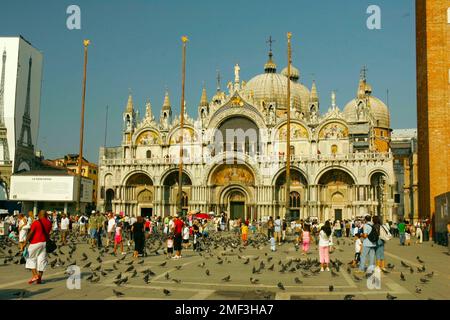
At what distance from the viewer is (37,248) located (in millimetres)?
13164

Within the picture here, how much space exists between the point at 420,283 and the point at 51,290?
9.19 meters

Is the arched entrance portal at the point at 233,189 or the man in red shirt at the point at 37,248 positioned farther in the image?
the arched entrance portal at the point at 233,189

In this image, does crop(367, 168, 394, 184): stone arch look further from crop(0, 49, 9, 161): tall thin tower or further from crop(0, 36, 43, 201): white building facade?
crop(0, 49, 9, 161): tall thin tower

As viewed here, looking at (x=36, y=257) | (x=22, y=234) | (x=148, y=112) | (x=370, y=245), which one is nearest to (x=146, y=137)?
(x=148, y=112)

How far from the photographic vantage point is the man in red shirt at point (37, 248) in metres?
13.0

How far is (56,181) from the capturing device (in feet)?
197

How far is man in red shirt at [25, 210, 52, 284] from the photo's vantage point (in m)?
13.0

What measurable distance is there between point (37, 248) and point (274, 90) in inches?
2346

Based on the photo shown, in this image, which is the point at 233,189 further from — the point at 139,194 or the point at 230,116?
the point at 139,194

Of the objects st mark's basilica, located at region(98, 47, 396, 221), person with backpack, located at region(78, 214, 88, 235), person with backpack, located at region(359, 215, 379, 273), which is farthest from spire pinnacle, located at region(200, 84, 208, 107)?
person with backpack, located at region(359, 215, 379, 273)

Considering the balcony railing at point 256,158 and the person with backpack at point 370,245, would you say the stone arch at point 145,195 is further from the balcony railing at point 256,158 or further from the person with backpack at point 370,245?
the person with backpack at point 370,245

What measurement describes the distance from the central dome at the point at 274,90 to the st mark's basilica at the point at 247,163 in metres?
2.45

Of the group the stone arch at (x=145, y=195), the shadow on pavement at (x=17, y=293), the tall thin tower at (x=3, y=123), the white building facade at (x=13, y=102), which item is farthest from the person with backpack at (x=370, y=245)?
the tall thin tower at (x=3, y=123)
